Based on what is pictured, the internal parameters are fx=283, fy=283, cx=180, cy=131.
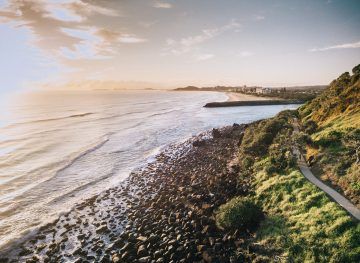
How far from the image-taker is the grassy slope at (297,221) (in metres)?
11.5

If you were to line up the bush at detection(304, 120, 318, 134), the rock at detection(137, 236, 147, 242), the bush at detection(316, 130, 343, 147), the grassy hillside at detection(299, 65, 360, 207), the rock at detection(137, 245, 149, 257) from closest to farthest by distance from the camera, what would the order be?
the rock at detection(137, 245, 149, 257) → the rock at detection(137, 236, 147, 242) → the grassy hillside at detection(299, 65, 360, 207) → the bush at detection(316, 130, 343, 147) → the bush at detection(304, 120, 318, 134)

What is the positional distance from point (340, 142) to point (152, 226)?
48.4 feet

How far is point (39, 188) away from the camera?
25.2 metres

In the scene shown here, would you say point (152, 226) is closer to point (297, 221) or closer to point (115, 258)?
point (115, 258)

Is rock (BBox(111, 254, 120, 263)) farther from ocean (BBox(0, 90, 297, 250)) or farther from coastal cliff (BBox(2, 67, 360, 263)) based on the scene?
ocean (BBox(0, 90, 297, 250))

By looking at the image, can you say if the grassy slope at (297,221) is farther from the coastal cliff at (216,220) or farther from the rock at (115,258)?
the rock at (115,258)

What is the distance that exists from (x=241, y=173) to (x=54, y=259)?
14.4 meters

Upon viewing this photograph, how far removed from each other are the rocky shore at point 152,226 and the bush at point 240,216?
17.0 inches

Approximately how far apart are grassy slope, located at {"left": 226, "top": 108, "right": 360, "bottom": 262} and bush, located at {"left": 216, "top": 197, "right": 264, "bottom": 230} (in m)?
0.54

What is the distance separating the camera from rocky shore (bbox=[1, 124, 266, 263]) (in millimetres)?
13774

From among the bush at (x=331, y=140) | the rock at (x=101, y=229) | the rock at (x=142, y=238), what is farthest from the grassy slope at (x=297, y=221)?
the rock at (x=101, y=229)

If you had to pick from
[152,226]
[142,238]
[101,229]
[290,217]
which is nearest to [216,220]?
[152,226]

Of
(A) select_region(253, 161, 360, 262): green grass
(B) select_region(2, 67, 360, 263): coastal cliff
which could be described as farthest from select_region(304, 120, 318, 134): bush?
(A) select_region(253, 161, 360, 262): green grass

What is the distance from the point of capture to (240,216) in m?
15.0
